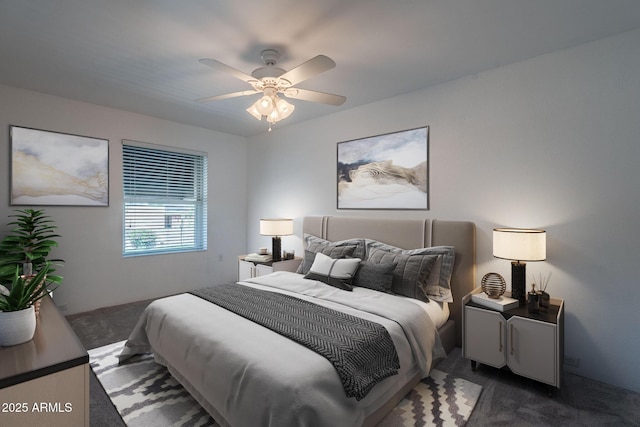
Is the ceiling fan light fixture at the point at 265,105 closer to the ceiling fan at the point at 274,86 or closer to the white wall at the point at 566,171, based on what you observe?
the ceiling fan at the point at 274,86

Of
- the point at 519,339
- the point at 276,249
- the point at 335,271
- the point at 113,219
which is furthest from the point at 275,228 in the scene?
the point at 519,339

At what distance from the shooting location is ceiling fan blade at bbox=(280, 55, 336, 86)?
1.89 metres

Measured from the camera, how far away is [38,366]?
1137 mm

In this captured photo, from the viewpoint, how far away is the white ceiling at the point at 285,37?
1.95m

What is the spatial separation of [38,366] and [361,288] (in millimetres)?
2293

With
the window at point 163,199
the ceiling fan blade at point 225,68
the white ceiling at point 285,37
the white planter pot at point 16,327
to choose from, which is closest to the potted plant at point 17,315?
the white planter pot at point 16,327

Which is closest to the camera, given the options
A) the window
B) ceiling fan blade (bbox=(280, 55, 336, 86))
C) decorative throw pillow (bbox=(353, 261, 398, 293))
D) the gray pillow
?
ceiling fan blade (bbox=(280, 55, 336, 86))

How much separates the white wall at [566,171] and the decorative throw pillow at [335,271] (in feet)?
3.22

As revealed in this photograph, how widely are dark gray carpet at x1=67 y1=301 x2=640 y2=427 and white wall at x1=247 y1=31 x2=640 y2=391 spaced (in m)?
0.23

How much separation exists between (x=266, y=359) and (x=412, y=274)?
5.23 ft

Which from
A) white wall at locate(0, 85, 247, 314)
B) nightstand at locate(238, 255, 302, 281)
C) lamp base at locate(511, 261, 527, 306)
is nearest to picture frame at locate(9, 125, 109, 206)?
white wall at locate(0, 85, 247, 314)

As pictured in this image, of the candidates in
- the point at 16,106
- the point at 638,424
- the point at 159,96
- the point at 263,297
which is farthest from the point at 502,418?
the point at 16,106

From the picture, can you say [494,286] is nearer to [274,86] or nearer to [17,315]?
[274,86]

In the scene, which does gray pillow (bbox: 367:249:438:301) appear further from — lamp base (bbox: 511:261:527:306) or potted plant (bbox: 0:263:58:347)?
potted plant (bbox: 0:263:58:347)
